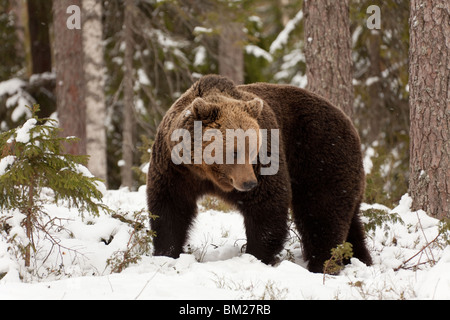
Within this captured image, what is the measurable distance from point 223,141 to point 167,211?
100cm

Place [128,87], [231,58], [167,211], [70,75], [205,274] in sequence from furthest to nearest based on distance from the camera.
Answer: [231,58] → [128,87] → [70,75] → [167,211] → [205,274]

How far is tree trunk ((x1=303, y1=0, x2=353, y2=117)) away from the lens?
24.8ft

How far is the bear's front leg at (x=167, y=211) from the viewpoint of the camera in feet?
16.6

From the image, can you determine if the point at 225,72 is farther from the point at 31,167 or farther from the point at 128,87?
the point at 31,167

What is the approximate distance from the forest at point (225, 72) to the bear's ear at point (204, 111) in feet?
3.35

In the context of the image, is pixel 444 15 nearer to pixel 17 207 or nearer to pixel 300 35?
pixel 17 207

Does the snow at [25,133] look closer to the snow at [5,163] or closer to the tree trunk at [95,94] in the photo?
the snow at [5,163]

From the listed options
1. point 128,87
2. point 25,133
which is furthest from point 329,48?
point 128,87

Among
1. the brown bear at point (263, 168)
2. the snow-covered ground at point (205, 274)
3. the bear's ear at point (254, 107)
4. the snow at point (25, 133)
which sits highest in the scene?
the bear's ear at point (254, 107)

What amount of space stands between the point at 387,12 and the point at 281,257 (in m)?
6.68

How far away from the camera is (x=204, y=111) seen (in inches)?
179

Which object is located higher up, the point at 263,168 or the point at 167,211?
the point at 263,168

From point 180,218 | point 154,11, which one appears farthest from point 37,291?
point 154,11

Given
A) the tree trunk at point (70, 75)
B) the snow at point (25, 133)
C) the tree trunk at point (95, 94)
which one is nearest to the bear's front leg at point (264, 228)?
the snow at point (25, 133)
